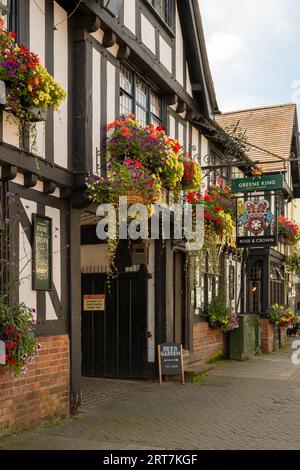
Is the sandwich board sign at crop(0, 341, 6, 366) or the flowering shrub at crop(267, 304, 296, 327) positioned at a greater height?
the sandwich board sign at crop(0, 341, 6, 366)

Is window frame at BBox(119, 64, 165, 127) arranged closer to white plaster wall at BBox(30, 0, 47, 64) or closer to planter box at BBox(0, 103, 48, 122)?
white plaster wall at BBox(30, 0, 47, 64)

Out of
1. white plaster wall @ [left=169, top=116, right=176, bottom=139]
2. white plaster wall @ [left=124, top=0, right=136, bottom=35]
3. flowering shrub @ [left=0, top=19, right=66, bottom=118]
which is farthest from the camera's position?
white plaster wall @ [left=169, top=116, right=176, bottom=139]

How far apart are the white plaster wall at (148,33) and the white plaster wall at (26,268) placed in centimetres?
475

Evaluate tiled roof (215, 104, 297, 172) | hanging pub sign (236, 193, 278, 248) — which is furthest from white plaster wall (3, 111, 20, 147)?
tiled roof (215, 104, 297, 172)

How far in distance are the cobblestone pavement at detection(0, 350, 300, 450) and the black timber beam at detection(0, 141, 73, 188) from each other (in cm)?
329

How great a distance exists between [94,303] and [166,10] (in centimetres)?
630

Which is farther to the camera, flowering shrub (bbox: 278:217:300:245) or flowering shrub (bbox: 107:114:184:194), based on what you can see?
flowering shrub (bbox: 278:217:300:245)

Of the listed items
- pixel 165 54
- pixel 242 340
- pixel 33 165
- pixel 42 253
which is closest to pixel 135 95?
pixel 165 54

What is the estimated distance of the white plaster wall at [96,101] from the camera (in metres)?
9.16

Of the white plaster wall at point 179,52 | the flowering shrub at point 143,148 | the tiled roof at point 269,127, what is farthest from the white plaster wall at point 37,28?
the tiled roof at point 269,127

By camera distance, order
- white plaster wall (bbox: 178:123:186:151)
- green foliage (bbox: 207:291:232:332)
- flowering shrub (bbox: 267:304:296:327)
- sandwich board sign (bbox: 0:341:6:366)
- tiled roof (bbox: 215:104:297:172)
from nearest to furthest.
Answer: sandwich board sign (bbox: 0:341:6:366)
white plaster wall (bbox: 178:123:186:151)
green foliage (bbox: 207:291:232:332)
flowering shrub (bbox: 267:304:296:327)
tiled roof (bbox: 215:104:297:172)

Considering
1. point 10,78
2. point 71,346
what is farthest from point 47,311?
point 10,78

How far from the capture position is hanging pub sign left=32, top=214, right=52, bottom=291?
306 inches

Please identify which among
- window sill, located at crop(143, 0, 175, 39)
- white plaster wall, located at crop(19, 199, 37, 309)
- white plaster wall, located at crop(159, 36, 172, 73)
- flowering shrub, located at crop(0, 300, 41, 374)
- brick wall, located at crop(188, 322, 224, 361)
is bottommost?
brick wall, located at crop(188, 322, 224, 361)
